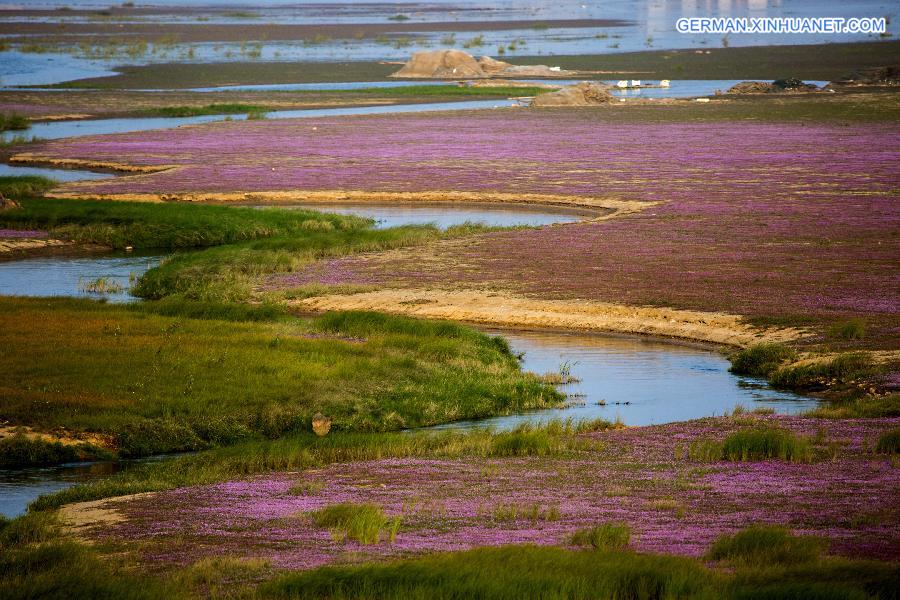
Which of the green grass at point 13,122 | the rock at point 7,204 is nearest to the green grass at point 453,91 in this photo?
the green grass at point 13,122

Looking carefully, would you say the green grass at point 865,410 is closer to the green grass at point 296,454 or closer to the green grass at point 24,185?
the green grass at point 296,454

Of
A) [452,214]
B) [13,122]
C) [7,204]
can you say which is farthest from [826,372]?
[13,122]

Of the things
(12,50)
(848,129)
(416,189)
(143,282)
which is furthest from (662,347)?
(12,50)

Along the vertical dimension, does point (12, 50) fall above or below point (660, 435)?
above

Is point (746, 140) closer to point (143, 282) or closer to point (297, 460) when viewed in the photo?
point (143, 282)

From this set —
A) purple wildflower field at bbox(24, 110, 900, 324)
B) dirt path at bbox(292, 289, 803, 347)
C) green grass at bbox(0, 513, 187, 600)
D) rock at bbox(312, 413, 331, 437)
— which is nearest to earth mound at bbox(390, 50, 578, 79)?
purple wildflower field at bbox(24, 110, 900, 324)

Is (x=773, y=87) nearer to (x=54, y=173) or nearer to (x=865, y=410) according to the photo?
(x=54, y=173)

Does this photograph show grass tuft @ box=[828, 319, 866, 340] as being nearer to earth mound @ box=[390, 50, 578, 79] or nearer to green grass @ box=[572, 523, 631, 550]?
green grass @ box=[572, 523, 631, 550]
